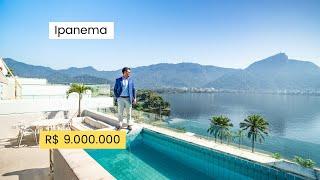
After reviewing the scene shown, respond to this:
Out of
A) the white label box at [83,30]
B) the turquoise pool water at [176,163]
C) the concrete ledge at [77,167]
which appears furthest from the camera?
the white label box at [83,30]

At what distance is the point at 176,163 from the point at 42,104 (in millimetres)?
9101

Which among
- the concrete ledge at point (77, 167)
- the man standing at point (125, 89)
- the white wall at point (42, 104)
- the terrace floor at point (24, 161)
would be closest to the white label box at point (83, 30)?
the man standing at point (125, 89)

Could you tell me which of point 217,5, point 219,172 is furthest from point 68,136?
point 217,5

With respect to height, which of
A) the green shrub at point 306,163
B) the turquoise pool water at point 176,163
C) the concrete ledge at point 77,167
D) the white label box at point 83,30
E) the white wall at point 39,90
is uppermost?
the white label box at point 83,30

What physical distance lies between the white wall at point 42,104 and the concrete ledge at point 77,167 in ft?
27.6

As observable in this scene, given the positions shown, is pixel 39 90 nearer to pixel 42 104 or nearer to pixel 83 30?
pixel 42 104

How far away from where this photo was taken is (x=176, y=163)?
661cm

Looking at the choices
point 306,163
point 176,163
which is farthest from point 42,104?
point 306,163

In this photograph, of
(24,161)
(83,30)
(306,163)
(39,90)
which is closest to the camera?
(306,163)

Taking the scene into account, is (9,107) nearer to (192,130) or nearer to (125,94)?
(125,94)

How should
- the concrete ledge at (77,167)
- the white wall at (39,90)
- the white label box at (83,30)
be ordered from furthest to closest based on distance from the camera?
the white wall at (39,90) → the white label box at (83,30) → the concrete ledge at (77,167)

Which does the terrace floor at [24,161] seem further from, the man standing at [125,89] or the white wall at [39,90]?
the white wall at [39,90]

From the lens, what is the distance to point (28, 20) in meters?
19.4

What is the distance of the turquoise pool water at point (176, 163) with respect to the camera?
17.1ft
